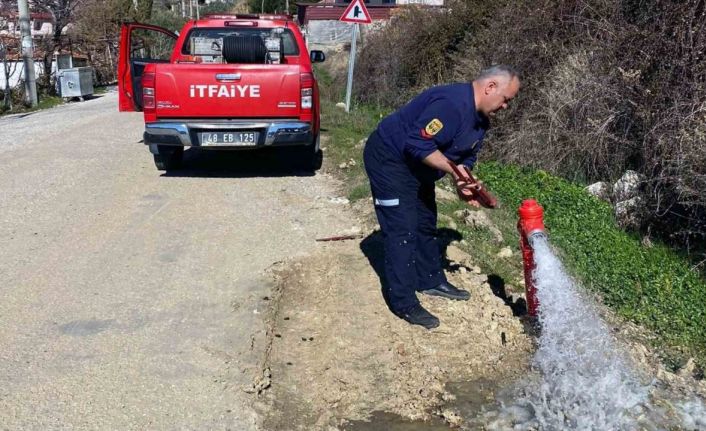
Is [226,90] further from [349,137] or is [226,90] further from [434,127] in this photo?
[434,127]

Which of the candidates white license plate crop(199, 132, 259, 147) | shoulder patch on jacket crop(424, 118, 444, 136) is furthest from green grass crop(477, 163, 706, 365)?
white license plate crop(199, 132, 259, 147)

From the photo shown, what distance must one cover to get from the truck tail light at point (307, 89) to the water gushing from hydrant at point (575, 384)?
16.5ft

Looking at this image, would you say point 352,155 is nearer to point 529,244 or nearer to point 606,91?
point 606,91

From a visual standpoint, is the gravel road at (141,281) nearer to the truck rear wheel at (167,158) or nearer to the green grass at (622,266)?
the truck rear wheel at (167,158)

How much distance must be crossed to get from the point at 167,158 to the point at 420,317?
5.97 m

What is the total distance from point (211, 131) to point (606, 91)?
4.60 meters

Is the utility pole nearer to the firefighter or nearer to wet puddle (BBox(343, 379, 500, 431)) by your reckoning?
the firefighter

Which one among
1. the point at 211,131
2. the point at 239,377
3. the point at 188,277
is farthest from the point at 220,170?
the point at 239,377

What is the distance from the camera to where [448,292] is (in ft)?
17.2

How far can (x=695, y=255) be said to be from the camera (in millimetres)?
6062

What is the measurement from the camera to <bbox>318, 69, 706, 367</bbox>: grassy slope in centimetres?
493

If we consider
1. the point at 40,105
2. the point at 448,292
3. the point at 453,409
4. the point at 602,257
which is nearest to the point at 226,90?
the point at 448,292

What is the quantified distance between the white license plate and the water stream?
17.2 feet

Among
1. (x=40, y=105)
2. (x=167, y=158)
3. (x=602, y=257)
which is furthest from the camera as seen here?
(x=40, y=105)
